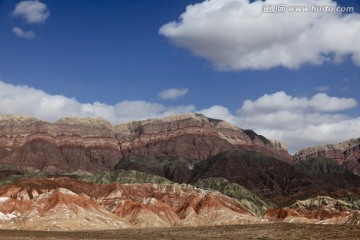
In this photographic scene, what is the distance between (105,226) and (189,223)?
38269 millimetres

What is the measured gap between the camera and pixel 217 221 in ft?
649

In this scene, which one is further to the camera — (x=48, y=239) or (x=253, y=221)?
(x=253, y=221)

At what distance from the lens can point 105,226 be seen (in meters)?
168

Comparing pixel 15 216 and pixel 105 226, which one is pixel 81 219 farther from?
pixel 15 216

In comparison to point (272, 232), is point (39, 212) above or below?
above

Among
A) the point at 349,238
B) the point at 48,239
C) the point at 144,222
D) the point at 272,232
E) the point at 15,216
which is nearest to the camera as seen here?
the point at 349,238

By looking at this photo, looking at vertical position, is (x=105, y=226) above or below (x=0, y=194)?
below

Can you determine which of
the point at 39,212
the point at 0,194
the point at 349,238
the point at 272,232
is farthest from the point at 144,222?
the point at 349,238

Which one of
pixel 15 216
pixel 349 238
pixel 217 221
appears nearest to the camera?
pixel 349 238

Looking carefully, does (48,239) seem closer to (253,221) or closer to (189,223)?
(189,223)

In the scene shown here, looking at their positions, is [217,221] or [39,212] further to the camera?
[217,221]

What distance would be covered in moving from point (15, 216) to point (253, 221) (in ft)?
282

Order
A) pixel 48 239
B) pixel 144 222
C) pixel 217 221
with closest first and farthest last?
pixel 48 239 < pixel 144 222 < pixel 217 221

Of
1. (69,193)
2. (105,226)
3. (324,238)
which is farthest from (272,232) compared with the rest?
(69,193)
